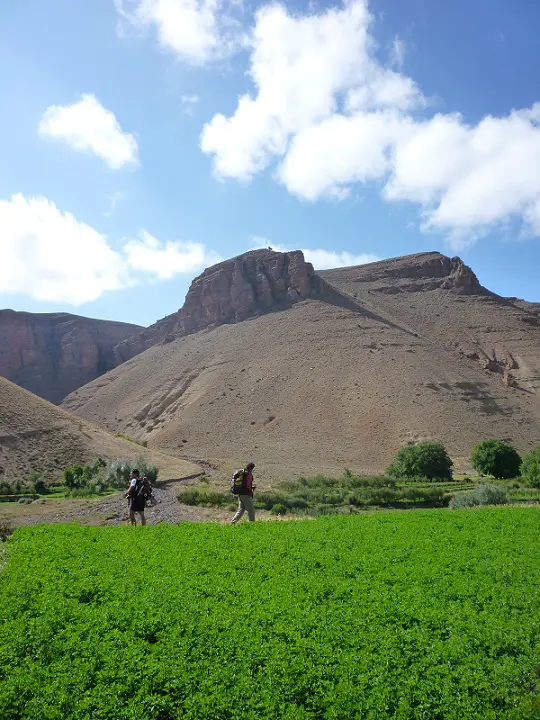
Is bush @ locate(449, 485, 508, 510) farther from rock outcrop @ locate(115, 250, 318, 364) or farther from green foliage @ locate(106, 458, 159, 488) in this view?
rock outcrop @ locate(115, 250, 318, 364)

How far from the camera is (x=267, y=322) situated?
7688 centimetres

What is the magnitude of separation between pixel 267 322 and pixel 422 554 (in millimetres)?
68537

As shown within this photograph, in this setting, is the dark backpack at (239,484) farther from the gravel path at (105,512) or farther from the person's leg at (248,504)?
the gravel path at (105,512)

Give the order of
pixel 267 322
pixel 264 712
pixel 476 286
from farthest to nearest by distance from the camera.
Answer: pixel 476 286 → pixel 267 322 → pixel 264 712

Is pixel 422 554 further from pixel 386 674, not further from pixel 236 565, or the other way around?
pixel 386 674

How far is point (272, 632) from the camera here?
582 centimetres

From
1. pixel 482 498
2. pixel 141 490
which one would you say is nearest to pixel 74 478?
pixel 141 490

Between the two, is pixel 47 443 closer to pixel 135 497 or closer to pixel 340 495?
pixel 340 495

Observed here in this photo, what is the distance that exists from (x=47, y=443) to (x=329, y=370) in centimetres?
3354

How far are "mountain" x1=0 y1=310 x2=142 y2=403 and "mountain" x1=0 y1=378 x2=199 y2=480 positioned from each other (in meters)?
67.4


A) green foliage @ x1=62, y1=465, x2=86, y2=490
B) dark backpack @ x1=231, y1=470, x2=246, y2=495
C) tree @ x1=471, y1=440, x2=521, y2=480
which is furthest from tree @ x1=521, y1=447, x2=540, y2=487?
green foliage @ x1=62, y1=465, x2=86, y2=490

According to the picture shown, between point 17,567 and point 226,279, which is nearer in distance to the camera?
point 17,567

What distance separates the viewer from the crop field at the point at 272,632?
184 inches

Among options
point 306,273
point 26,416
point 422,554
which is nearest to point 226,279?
point 306,273
